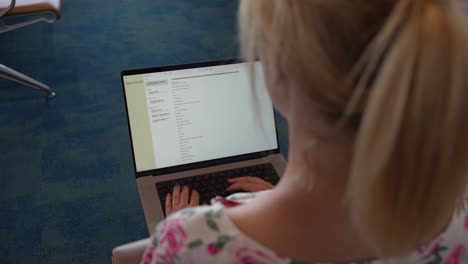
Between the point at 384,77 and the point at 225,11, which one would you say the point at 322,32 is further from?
the point at 225,11

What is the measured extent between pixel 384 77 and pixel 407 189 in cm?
12

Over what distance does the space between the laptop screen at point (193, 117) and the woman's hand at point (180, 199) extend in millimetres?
100

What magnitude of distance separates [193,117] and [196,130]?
3cm

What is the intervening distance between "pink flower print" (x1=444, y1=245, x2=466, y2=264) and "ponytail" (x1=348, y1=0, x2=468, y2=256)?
5.5 inches

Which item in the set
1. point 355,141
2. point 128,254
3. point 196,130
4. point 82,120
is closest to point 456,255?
point 355,141

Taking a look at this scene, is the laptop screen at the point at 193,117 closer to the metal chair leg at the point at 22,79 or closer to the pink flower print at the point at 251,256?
the pink flower print at the point at 251,256

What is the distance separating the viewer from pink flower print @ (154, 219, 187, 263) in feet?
1.81

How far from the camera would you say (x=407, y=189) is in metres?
0.47

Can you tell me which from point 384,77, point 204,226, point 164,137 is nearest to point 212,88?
point 164,137

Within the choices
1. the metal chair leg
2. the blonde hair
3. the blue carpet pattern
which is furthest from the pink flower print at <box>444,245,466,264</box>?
the metal chair leg

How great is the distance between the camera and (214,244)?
54 cm

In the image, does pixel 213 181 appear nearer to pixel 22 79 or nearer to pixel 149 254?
pixel 149 254

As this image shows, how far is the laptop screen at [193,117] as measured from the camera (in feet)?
3.65

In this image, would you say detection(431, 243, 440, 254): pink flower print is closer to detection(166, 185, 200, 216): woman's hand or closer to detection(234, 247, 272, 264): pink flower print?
detection(234, 247, 272, 264): pink flower print
